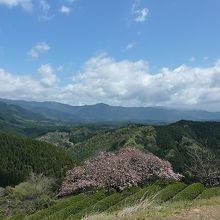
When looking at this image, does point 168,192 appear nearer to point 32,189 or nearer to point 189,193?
point 189,193

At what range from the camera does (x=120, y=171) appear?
4306cm

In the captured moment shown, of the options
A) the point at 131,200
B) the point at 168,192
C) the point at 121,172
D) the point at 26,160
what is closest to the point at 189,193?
the point at 168,192

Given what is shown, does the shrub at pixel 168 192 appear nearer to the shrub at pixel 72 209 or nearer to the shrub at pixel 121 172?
the shrub at pixel 72 209

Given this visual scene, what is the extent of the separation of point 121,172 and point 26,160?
363ft

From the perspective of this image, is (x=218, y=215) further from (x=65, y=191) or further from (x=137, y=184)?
(x=65, y=191)

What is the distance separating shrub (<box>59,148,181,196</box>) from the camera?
140 ft

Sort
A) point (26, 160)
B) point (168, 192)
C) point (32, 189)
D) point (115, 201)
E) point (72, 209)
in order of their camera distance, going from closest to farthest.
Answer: point (72, 209) → point (115, 201) → point (168, 192) → point (32, 189) → point (26, 160)

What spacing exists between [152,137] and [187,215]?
605 ft

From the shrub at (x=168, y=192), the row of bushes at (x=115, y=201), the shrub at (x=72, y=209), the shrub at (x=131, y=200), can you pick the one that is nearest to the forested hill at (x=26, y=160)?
the shrub at (x=168, y=192)

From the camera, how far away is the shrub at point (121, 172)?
42781 millimetres

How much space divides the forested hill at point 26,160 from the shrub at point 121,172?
88584 millimetres

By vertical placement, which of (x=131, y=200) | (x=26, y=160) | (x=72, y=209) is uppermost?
(x=131, y=200)

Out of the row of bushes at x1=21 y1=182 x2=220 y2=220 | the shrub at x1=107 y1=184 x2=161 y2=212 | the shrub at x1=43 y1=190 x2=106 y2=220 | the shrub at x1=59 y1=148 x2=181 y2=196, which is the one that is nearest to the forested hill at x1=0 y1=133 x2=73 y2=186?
the shrub at x1=59 y1=148 x2=181 y2=196

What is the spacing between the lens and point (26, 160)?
148500 mm
